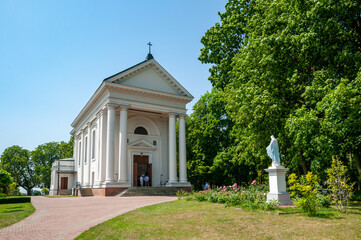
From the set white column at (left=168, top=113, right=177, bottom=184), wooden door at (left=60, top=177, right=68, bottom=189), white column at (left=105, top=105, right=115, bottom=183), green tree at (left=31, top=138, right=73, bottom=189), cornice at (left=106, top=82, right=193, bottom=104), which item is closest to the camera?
white column at (left=105, top=105, right=115, bottom=183)

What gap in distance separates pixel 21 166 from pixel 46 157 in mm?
6079

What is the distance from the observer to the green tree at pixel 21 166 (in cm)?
6669

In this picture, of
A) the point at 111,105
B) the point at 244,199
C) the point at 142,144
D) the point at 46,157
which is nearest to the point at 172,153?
the point at 142,144

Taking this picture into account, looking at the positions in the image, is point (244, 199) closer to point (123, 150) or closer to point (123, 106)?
point (123, 150)

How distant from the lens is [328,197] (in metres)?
11.4

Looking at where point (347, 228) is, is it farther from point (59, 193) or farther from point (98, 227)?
point (59, 193)

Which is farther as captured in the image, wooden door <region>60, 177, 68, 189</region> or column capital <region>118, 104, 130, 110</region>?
wooden door <region>60, 177, 68, 189</region>

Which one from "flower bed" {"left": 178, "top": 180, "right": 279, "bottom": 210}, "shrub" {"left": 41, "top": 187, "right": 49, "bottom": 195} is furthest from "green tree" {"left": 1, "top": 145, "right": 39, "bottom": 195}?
"flower bed" {"left": 178, "top": 180, "right": 279, "bottom": 210}

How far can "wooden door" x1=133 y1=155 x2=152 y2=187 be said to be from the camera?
99.0 ft

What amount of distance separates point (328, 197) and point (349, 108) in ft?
11.8

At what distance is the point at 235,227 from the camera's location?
310 inches

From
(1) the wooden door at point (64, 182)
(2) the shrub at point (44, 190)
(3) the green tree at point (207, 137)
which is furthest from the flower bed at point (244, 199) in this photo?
(2) the shrub at point (44, 190)

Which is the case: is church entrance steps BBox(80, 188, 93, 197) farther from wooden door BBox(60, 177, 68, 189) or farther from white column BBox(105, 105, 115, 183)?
wooden door BBox(60, 177, 68, 189)

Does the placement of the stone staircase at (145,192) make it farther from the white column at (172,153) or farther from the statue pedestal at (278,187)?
the statue pedestal at (278,187)
